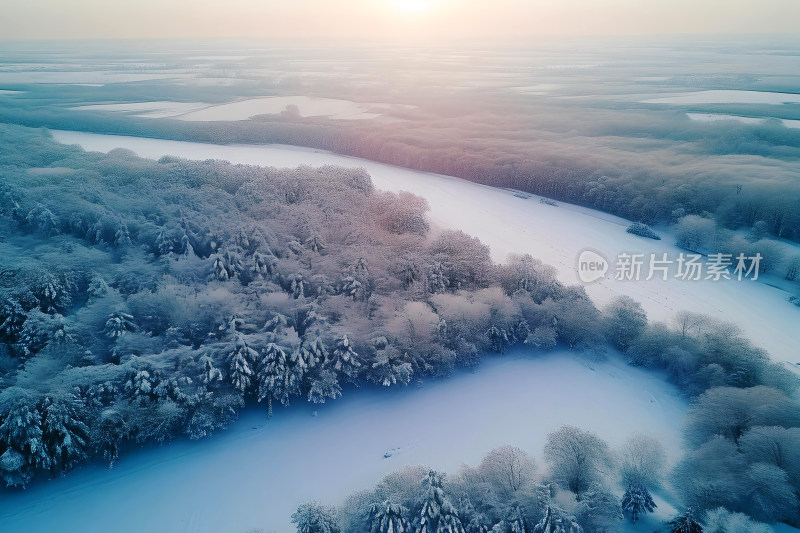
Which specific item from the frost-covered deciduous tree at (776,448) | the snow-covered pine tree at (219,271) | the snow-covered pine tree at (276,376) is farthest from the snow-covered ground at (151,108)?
the frost-covered deciduous tree at (776,448)

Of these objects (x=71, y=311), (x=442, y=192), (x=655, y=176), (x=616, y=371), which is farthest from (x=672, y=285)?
(x=71, y=311)

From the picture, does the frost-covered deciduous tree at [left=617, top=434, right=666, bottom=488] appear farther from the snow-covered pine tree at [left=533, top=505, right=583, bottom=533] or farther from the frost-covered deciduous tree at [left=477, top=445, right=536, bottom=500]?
the snow-covered pine tree at [left=533, top=505, right=583, bottom=533]

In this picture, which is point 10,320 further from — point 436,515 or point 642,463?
point 642,463

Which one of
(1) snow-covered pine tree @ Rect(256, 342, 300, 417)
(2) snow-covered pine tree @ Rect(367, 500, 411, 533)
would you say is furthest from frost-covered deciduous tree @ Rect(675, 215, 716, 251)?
(2) snow-covered pine tree @ Rect(367, 500, 411, 533)

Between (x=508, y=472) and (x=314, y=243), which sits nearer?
(x=508, y=472)

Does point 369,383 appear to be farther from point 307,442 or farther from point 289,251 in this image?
point 289,251

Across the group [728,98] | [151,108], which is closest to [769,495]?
[728,98]
